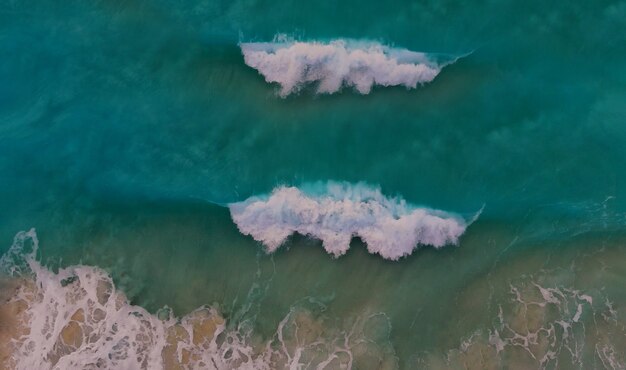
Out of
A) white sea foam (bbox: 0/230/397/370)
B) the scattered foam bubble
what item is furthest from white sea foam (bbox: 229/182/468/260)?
the scattered foam bubble

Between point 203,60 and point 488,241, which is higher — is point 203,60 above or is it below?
above

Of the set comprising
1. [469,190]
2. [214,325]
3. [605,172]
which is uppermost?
[605,172]

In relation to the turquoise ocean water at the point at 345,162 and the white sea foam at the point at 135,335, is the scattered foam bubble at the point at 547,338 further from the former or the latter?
the white sea foam at the point at 135,335

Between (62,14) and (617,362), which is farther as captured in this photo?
(62,14)

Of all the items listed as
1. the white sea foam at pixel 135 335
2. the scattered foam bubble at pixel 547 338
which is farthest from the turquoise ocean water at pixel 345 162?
the white sea foam at pixel 135 335

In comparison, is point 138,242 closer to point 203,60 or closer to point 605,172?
point 203,60

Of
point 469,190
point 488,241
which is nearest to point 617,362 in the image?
point 488,241

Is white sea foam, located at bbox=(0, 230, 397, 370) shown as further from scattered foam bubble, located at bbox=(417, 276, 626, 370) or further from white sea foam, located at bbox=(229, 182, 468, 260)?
scattered foam bubble, located at bbox=(417, 276, 626, 370)
